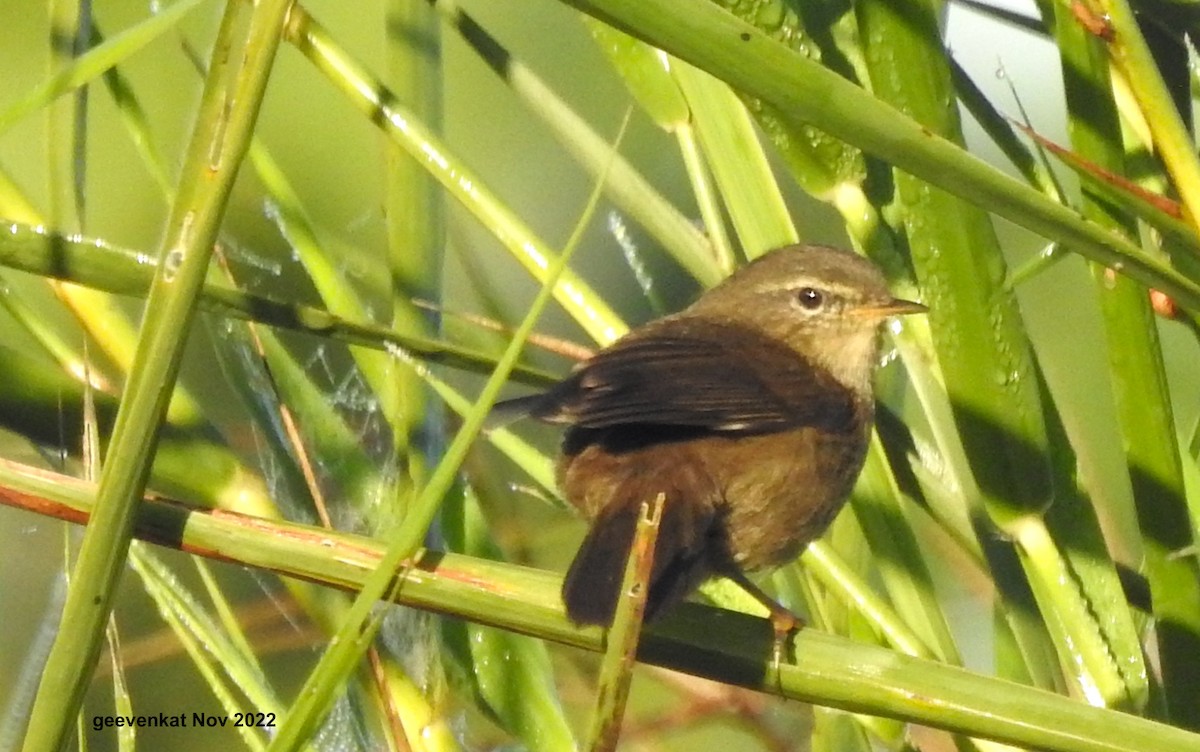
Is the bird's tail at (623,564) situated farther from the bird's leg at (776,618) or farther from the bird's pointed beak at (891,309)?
the bird's pointed beak at (891,309)

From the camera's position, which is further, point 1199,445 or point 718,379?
point 718,379

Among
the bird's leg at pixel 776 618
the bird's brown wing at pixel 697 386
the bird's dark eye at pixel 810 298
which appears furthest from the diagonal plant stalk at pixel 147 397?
the bird's dark eye at pixel 810 298

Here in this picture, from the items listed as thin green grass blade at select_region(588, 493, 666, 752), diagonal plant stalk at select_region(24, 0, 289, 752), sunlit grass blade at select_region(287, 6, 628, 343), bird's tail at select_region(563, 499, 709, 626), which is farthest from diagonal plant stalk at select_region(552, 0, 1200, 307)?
sunlit grass blade at select_region(287, 6, 628, 343)

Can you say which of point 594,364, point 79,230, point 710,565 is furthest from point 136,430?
point 710,565

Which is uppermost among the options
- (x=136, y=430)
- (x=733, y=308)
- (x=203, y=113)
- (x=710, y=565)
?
(x=733, y=308)

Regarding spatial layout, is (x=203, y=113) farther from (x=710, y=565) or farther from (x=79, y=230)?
(x=710, y=565)

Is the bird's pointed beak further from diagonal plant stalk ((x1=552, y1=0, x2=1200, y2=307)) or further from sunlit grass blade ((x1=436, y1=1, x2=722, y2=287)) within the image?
diagonal plant stalk ((x1=552, y1=0, x2=1200, y2=307))
